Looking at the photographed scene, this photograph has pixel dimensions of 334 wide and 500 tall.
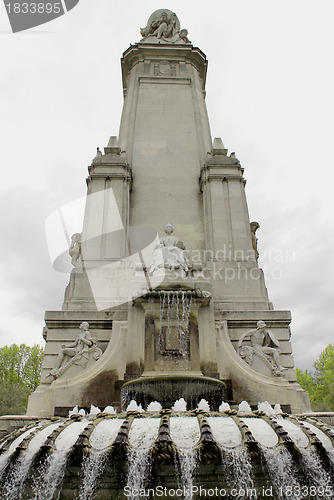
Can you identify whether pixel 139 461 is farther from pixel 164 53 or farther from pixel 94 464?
pixel 164 53

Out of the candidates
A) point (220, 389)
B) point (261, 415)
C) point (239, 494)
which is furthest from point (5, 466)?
point (220, 389)

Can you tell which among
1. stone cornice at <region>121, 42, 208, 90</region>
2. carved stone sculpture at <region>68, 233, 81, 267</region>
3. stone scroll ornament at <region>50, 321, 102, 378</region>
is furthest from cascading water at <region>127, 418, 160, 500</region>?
stone cornice at <region>121, 42, 208, 90</region>

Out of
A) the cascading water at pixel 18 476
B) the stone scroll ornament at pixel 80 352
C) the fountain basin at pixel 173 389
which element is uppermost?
the stone scroll ornament at pixel 80 352

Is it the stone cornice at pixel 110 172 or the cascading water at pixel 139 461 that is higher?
the stone cornice at pixel 110 172

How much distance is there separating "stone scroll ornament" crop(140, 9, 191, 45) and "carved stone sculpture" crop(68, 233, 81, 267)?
1459cm

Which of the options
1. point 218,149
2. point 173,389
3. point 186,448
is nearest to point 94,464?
point 186,448

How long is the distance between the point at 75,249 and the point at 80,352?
4396 millimetres

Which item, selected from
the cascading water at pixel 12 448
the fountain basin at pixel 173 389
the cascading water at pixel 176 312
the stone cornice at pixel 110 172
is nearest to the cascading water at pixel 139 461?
the cascading water at pixel 12 448

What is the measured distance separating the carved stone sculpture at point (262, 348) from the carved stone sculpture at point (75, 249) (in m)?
6.43

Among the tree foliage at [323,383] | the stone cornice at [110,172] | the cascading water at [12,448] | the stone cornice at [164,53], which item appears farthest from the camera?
the tree foliage at [323,383]

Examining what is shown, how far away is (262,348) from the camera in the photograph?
11312 mm

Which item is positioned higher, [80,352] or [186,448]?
[80,352]

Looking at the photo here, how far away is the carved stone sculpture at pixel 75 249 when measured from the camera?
561 inches

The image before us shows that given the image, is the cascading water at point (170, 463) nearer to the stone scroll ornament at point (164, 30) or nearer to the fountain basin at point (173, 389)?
the fountain basin at point (173, 389)
